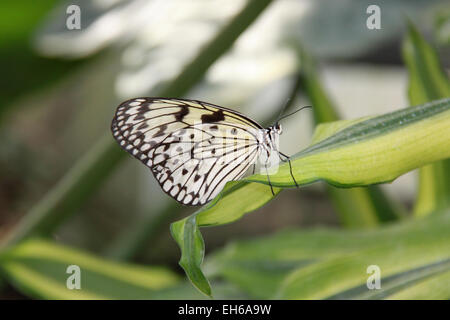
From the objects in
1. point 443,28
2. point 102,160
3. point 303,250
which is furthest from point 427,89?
point 102,160

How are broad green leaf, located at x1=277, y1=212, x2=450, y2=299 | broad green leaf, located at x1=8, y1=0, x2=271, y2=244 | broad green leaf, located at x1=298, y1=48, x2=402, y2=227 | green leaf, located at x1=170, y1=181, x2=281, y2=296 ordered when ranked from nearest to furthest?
green leaf, located at x1=170, y1=181, x2=281, y2=296 → broad green leaf, located at x1=277, y1=212, x2=450, y2=299 → broad green leaf, located at x1=8, y1=0, x2=271, y2=244 → broad green leaf, located at x1=298, y1=48, x2=402, y2=227

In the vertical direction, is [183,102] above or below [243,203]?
above

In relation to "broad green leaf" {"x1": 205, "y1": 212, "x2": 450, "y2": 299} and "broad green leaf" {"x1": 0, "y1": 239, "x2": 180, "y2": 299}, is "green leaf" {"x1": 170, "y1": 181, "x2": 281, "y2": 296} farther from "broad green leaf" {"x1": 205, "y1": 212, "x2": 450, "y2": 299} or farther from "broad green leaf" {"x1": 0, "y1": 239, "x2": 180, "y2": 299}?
"broad green leaf" {"x1": 0, "y1": 239, "x2": 180, "y2": 299}

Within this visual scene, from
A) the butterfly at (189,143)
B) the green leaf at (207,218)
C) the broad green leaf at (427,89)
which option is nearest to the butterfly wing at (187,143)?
the butterfly at (189,143)

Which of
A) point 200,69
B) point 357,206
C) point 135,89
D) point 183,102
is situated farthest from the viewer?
point 135,89

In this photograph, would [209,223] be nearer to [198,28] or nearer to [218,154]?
[218,154]

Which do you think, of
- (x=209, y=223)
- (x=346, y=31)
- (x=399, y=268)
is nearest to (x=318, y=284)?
(x=399, y=268)

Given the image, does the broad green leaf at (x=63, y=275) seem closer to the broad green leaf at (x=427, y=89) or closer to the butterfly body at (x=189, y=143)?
the butterfly body at (x=189, y=143)

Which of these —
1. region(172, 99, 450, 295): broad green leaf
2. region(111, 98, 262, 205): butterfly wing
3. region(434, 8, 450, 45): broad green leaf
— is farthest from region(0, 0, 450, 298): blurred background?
region(172, 99, 450, 295): broad green leaf
